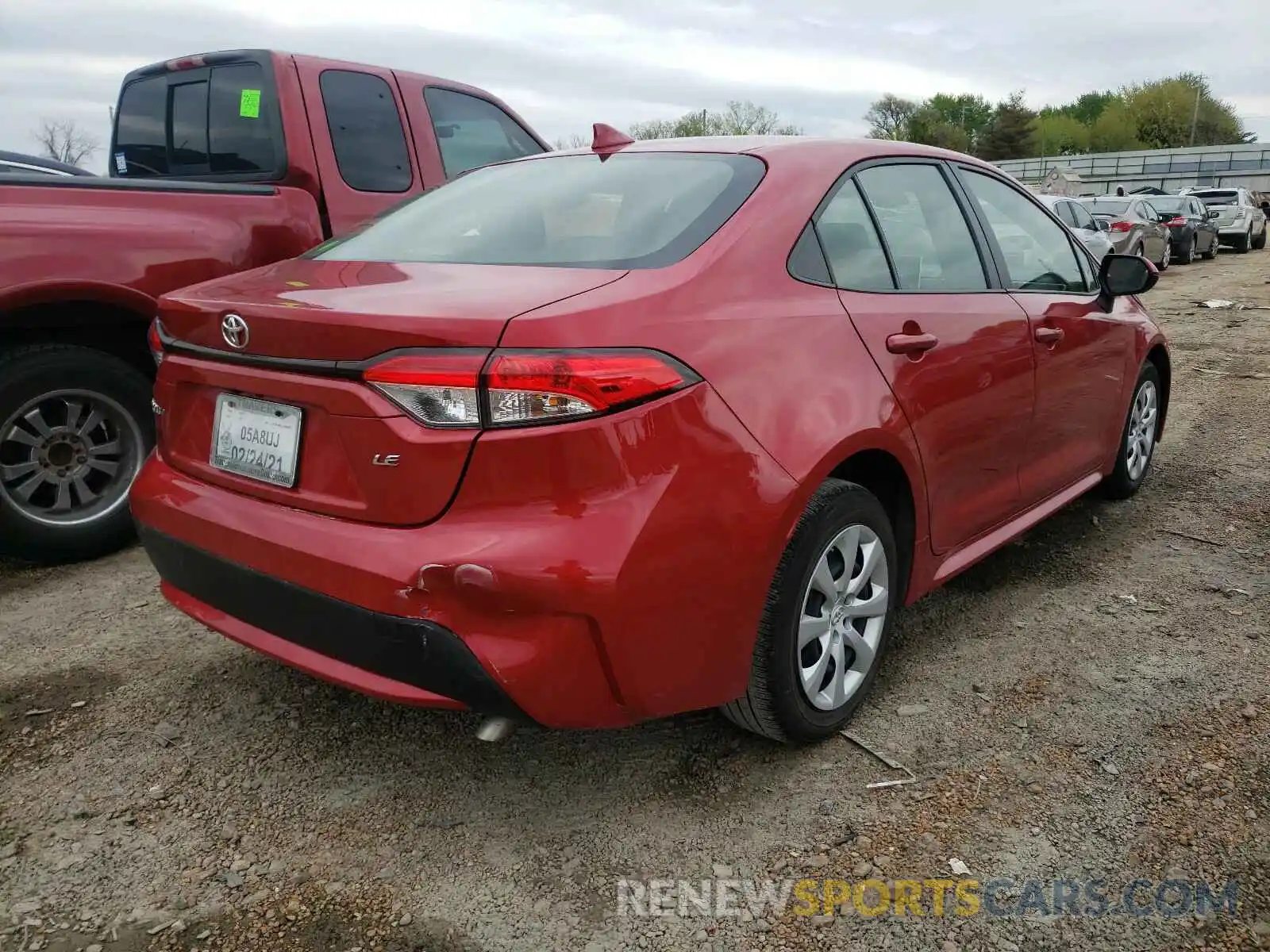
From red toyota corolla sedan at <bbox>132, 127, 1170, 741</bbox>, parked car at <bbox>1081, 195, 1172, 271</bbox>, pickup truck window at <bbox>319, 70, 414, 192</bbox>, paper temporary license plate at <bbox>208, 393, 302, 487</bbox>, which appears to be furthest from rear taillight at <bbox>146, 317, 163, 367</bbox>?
parked car at <bbox>1081, 195, 1172, 271</bbox>

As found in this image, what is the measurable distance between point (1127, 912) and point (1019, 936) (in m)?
0.26

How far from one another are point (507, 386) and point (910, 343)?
51.3 inches

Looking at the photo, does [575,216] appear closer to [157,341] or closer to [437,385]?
[437,385]

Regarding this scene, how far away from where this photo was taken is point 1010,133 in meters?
86.4

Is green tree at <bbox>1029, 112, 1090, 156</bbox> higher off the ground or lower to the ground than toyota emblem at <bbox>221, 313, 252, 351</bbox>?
higher

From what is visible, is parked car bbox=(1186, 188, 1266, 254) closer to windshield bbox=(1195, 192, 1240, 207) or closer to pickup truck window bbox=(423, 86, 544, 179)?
windshield bbox=(1195, 192, 1240, 207)

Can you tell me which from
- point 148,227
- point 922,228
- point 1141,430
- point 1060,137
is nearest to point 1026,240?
point 922,228

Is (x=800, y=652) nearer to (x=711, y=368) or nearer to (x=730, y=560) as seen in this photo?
(x=730, y=560)

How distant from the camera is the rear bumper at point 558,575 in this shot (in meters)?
2.05

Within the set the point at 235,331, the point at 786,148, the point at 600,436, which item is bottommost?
the point at 600,436

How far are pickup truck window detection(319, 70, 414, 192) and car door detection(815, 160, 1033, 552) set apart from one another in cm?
266

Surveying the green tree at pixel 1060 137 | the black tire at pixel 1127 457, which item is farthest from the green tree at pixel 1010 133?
the black tire at pixel 1127 457

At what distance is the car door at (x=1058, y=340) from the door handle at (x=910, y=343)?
0.75m

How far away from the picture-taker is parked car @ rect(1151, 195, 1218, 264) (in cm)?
1941
